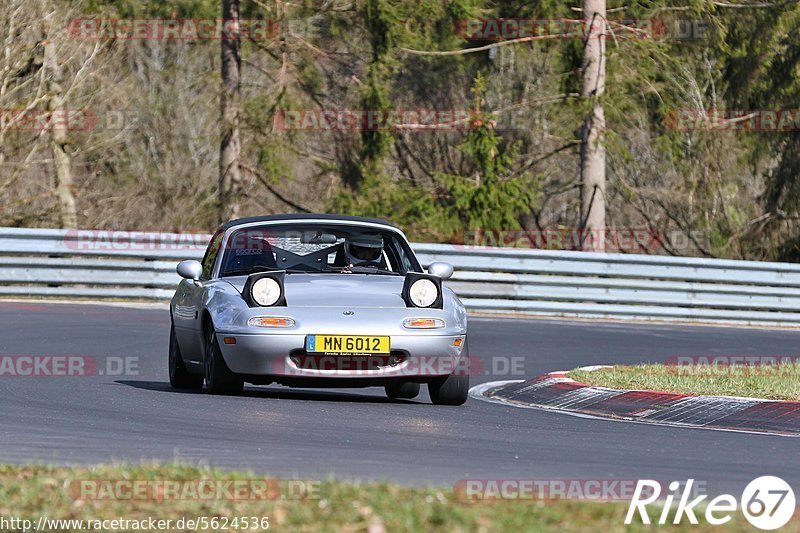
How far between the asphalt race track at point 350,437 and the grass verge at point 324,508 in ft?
2.40

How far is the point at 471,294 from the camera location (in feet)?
70.4

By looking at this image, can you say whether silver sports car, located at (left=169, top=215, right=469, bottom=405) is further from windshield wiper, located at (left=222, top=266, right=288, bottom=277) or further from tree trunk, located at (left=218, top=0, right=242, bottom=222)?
tree trunk, located at (left=218, top=0, right=242, bottom=222)

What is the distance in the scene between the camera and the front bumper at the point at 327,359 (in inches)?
397

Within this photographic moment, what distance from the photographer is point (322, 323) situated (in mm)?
10094

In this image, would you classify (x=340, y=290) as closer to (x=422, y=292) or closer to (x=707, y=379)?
(x=422, y=292)

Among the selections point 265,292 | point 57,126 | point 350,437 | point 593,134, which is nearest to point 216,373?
point 265,292

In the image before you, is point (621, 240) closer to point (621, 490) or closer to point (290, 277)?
point (290, 277)

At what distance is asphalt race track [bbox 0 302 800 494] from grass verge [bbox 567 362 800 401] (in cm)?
112

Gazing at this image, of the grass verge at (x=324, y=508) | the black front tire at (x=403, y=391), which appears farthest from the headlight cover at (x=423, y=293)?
the grass verge at (x=324, y=508)

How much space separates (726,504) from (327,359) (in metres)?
4.25

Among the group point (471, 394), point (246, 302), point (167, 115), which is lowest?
point (471, 394)

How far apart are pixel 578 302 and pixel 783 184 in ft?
28.0

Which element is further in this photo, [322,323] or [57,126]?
[57,126]

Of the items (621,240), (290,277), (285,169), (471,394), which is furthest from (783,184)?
(290,277)
